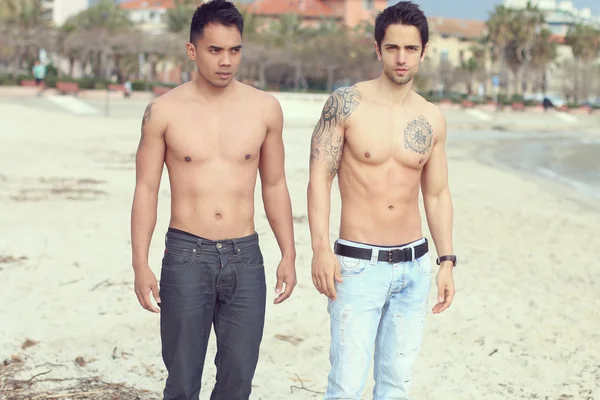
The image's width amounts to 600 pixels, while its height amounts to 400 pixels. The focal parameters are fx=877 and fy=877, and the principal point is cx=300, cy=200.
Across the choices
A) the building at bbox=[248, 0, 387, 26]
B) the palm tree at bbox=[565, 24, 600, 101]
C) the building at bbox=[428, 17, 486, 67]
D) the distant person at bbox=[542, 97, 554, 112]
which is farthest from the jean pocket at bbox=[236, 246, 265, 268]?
the building at bbox=[428, 17, 486, 67]

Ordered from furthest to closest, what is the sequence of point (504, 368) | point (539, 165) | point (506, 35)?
point (506, 35)
point (539, 165)
point (504, 368)

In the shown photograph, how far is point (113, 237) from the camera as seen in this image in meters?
10.4

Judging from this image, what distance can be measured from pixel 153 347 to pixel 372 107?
10.2 feet

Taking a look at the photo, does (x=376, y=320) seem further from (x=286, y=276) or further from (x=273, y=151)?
(x=273, y=151)

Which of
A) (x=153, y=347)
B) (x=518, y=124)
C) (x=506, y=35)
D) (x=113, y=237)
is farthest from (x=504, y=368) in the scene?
(x=506, y=35)

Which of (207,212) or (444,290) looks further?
(444,290)

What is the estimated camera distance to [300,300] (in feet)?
25.5

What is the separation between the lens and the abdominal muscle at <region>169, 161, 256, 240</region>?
382cm

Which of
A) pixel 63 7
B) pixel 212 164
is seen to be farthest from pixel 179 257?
pixel 63 7

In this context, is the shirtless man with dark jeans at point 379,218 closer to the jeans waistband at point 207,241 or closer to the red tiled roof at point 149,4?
the jeans waistband at point 207,241

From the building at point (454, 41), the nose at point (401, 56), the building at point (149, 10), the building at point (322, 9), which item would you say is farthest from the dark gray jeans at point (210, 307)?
the building at point (454, 41)

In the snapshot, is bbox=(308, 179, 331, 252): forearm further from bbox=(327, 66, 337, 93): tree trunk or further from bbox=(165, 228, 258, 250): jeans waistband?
bbox=(327, 66, 337, 93): tree trunk

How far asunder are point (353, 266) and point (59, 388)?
7.34 ft

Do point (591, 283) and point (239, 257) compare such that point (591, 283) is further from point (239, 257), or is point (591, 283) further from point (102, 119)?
point (102, 119)
